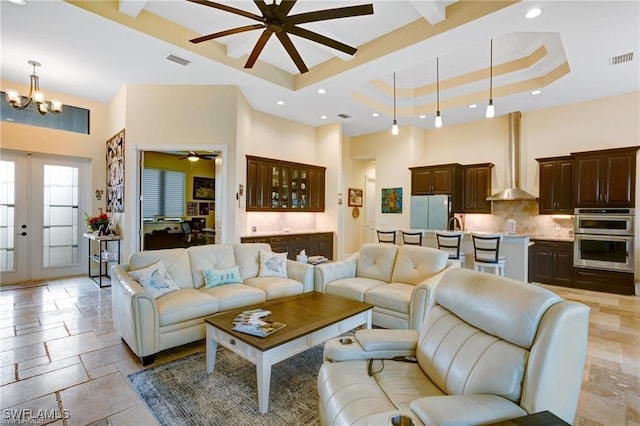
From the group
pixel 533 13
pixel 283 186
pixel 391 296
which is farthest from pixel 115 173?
pixel 533 13

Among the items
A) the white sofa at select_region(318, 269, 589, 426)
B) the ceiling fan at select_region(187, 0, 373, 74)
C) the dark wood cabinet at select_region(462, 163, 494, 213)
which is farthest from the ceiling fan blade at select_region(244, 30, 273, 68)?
the dark wood cabinet at select_region(462, 163, 494, 213)

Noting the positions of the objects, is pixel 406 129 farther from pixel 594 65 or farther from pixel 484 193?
pixel 594 65

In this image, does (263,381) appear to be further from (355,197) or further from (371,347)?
(355,197)

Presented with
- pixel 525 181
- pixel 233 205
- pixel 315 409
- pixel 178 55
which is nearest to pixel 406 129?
pixel 525 181

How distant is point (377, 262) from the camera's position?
14.4 feet

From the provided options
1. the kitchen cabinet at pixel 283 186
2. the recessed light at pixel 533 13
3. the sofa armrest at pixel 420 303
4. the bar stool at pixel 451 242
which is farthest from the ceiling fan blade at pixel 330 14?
the bar stool at pixel 451 242

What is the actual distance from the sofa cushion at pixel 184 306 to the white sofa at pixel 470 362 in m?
1.74

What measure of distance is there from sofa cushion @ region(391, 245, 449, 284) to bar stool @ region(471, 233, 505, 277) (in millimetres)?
1712

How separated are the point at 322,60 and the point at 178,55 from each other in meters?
2.14

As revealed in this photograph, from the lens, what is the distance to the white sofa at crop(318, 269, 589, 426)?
1.29 m

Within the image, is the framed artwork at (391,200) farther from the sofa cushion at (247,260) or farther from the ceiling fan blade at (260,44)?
the ceiling fan blade at (260,44)

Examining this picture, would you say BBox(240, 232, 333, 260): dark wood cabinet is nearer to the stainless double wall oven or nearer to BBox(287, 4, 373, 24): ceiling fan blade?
BBox(287, 4, 373, 24): ceiling fan blade

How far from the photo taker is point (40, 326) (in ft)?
12.0

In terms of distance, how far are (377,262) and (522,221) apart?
4.31 m
